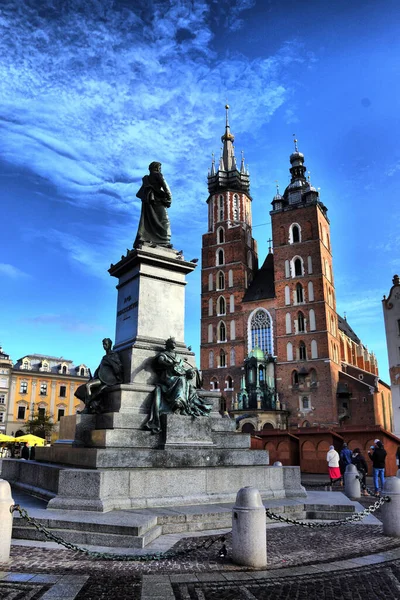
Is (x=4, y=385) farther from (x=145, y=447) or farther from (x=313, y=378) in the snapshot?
(x=145, y=447)

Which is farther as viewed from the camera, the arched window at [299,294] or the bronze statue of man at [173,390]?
the arched window at [299,294]

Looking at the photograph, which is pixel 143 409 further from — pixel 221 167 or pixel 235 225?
pixel 221 167

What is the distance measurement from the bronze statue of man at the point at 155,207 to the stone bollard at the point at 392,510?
6.67 m

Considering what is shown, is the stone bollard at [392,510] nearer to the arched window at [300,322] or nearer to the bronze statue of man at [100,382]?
the bronze statue of man at [100,382]

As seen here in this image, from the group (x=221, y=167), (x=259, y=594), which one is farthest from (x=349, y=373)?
(x=259, y=594)

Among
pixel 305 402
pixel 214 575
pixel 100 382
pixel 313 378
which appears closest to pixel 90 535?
pixel 214 575

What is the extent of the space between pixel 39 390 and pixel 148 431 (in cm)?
5333

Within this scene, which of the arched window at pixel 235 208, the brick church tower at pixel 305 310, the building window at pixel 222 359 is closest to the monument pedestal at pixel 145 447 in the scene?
the brick church tower at pixel 305 310

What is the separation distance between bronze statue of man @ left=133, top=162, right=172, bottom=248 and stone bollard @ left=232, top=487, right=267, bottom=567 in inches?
277

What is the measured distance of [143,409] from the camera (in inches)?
339

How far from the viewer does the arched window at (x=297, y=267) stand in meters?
51.5

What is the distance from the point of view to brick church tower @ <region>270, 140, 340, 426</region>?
1828 inches

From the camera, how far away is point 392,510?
21.6ft

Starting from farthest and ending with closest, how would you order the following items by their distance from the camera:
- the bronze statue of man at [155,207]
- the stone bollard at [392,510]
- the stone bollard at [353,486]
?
the stone bollard at [353,486] < the bronze statue of man at [155,207] < the stone bollard at [392,510]
